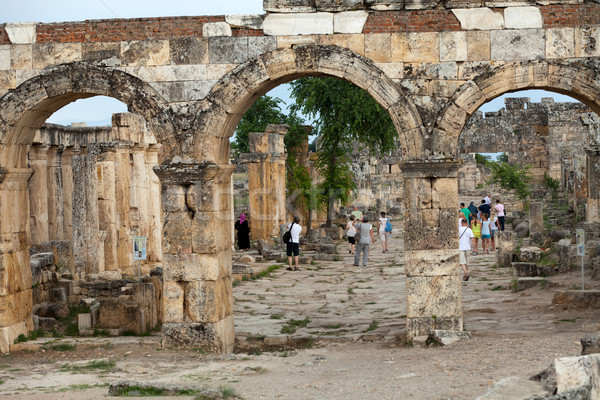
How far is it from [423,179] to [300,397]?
3540mm

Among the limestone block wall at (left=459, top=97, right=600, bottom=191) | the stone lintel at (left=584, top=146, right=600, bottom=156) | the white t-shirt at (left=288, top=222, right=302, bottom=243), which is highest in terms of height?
the limestone block wall at (left=459, top=97, right=600, bottom=191)

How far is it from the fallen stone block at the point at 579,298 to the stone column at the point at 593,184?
18.5 feet

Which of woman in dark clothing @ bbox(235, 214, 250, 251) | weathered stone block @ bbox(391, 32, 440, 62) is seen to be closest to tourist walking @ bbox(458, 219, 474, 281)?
weathered stone block @ bbox(391, 32, 440, 62)

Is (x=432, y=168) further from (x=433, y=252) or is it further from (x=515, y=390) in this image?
(x=515, y=390)

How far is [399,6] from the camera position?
33.3 feet

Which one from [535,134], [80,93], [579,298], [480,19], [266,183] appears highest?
[535,134]

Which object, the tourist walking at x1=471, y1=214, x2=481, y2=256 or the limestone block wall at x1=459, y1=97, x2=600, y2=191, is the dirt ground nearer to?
the tourist walking at x1=471, y1=214, x2=481, y2=256

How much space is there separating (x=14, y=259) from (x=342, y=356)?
15.7 ft

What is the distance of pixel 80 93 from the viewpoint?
1079 centimetres

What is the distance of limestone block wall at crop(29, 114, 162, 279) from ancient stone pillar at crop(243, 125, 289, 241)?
15.9 feet

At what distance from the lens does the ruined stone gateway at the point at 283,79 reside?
1002cm

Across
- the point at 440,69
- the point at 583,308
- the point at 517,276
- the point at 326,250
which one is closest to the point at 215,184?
the point at 440,69

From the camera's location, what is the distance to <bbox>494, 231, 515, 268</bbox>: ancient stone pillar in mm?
17797

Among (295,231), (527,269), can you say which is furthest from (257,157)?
(527,269)
